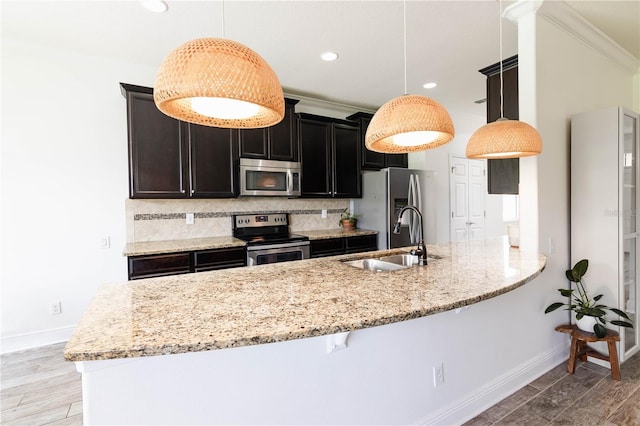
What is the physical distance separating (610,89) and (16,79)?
5461 mm

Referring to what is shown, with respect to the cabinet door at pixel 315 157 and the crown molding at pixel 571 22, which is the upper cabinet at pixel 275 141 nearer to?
the cabinet door at pixel 315 157

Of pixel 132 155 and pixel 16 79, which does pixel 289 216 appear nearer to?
pixel 132 155

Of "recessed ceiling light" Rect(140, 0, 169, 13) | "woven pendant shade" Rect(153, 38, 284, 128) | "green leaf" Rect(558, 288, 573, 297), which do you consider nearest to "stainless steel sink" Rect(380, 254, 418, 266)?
"green leaf" Rect(558, 288, 573, 297)

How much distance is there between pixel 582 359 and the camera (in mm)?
2520

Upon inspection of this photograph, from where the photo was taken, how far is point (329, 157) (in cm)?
412

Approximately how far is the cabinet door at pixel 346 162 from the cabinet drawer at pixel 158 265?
6.78ft

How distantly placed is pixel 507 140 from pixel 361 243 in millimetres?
2435

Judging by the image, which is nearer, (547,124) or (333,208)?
(547,124)

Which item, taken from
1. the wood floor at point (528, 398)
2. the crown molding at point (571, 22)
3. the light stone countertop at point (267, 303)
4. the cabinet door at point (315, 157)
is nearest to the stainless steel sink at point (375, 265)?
the light stone countertop at point (267, 303)

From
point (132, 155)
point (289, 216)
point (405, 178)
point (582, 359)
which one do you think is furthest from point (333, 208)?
point (582, 359)

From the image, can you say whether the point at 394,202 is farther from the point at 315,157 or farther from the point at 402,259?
the point at 402,259

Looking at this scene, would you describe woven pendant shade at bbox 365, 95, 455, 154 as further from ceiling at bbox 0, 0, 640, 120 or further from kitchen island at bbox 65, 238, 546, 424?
ceiling at bbox 0, 0, 640, 120

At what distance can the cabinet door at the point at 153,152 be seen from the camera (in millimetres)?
2936

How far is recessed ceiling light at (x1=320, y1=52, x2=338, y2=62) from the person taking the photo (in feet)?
9.77
